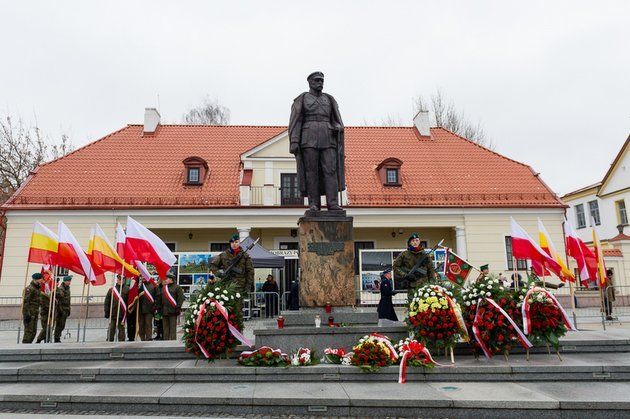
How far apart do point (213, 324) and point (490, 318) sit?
4175 mm

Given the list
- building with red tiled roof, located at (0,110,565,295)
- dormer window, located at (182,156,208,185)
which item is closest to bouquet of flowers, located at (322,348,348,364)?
building with red tiled roof, located at (0,110,565,295)

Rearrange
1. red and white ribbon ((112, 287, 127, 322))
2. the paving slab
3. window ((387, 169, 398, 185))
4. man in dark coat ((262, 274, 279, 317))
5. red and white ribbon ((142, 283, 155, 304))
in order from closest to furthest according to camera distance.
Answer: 1. the paving slab
2. red and white ribbon ((112, 287, 127, 322))
3. red and white ribbon ((142, 283, 155, 304))
4. man in dark coat ((262, 274, 279, 317))
5. window ((387, 169, 398, 185))

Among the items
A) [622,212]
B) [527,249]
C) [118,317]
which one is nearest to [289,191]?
[118,317]

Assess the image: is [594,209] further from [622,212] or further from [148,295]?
[148,295]

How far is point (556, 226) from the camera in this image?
20594mm

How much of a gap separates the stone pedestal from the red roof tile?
1264cm

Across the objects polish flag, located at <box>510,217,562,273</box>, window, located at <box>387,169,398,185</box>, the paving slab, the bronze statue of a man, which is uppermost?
window, located at <box>387,169,398,185</box>

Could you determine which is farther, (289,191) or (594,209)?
(594,209)

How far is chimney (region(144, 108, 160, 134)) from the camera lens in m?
24.5

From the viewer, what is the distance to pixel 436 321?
6.48m

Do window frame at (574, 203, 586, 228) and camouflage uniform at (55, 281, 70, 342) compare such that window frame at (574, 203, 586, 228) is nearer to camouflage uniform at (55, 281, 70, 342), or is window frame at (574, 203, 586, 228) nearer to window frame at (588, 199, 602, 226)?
window frame at (588, 199, 602, 226)

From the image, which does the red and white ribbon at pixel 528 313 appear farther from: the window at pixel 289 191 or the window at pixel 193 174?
the window at pixel 193 174

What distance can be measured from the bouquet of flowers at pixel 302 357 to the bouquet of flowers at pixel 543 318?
10.7 ft

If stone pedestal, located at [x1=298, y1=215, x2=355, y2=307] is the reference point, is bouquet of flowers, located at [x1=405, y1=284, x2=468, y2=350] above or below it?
below
